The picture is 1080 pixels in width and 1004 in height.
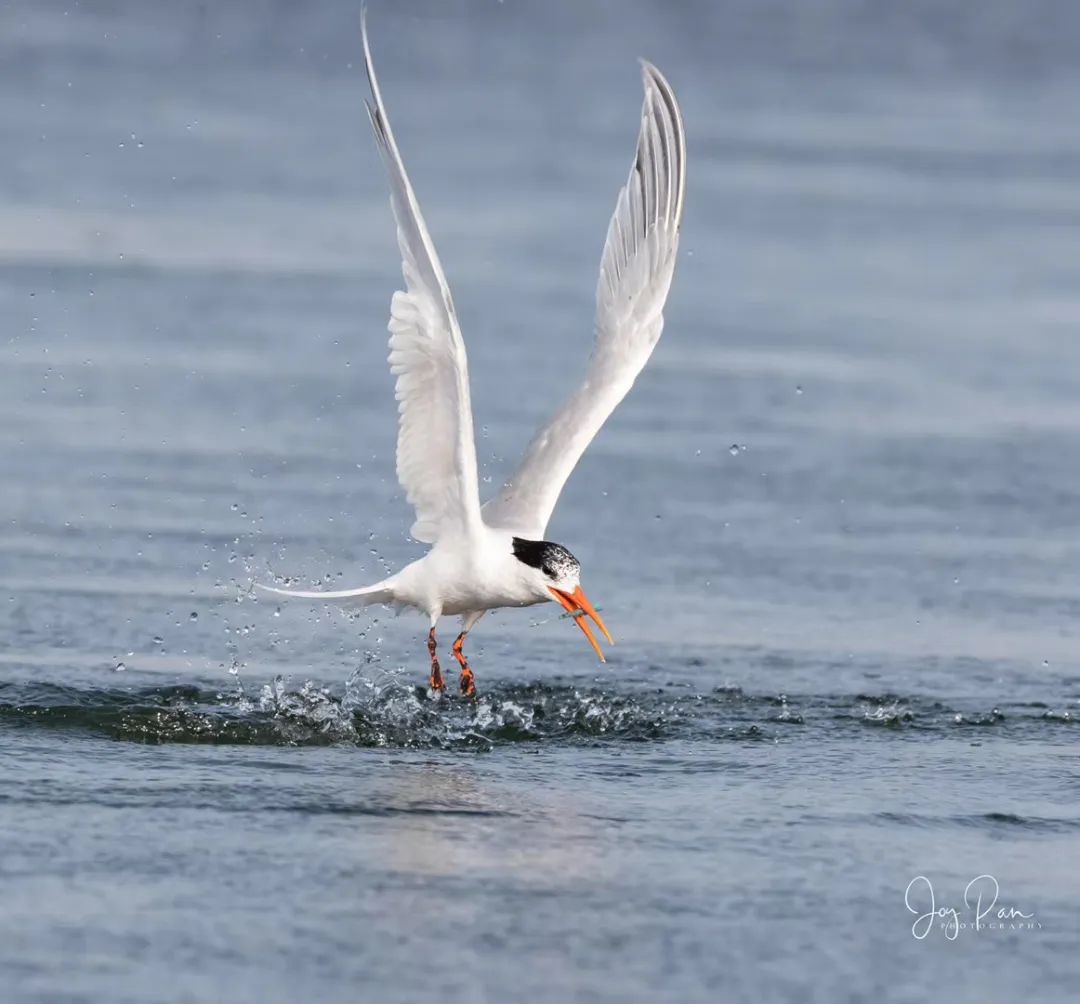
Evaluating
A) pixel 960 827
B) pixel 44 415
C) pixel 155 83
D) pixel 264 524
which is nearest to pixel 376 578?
pixel 264 524

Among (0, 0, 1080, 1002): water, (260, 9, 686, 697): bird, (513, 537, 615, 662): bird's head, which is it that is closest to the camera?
(0, 0, 1080, 1002): water

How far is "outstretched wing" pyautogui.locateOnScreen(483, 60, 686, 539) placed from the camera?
1139 cm

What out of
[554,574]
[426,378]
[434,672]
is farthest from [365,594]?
[426,378]

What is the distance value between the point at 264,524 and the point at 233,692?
207 cm

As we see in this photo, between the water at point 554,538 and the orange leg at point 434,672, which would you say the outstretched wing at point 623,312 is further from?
the water at point 554,538

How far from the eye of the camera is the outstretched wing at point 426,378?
371 inches

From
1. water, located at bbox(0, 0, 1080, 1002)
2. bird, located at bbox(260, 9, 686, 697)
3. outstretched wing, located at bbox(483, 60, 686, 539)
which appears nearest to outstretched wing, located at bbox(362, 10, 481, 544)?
bird, located at bbox(260, 9, 686, 697)

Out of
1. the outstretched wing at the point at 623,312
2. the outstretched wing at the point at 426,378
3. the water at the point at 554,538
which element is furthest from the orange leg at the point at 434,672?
the outstretched wing at the point at 623,312

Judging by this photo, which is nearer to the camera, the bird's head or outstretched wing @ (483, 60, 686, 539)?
the bird's head

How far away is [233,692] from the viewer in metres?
10.7

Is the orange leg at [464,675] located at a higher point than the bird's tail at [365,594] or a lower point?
lower

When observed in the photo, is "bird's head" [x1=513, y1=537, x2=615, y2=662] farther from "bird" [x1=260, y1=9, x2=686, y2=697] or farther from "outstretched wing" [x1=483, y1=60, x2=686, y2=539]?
"outstretched wing" [x1=483, y1=60, x2=686, y2=539]

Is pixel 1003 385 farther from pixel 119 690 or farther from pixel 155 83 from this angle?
pixel 155 83

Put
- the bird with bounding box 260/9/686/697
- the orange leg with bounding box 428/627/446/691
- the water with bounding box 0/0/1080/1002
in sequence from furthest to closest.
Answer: the orange leg with bounding box 428/627/446/691, the bird with bounding box 260/9/686/697, the water with bounding box 0/0/1080/1002
